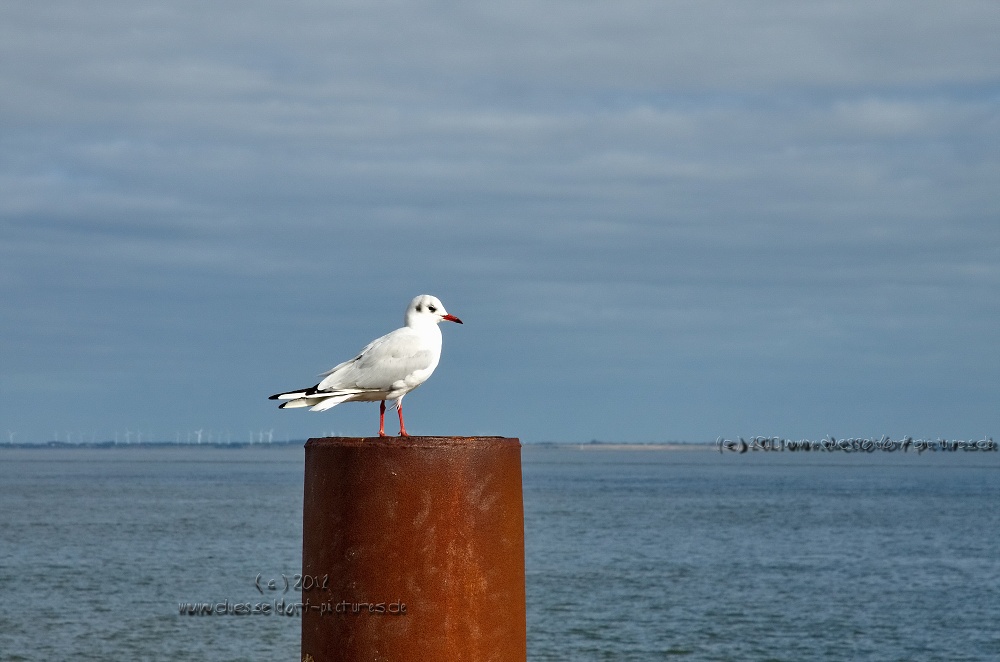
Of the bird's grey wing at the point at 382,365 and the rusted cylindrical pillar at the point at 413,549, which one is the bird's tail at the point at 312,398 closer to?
the bird's grey wing at the point at 382,365

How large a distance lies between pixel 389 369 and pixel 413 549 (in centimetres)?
232

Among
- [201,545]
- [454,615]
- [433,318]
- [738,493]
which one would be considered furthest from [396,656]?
[738,493]

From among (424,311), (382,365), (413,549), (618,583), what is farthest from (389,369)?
(618,583)

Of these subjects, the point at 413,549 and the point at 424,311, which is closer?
the point at 413,549

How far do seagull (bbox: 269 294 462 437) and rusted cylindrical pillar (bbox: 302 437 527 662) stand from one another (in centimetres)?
196

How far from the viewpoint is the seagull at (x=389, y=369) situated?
21.9 feet

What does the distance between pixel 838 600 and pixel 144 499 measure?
Answer: 73.9m

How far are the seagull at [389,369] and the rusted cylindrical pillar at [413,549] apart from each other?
1962mm

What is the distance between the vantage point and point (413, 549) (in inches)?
177

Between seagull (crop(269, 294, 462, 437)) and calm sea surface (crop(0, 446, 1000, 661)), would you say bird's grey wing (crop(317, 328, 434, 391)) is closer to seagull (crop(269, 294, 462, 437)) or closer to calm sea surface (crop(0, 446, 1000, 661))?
seagull (crop(269, 294, 462, 437))

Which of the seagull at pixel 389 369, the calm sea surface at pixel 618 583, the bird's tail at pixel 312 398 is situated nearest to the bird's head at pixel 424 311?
the seagull at pixel 389 369

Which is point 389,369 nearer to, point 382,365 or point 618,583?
point 382,365

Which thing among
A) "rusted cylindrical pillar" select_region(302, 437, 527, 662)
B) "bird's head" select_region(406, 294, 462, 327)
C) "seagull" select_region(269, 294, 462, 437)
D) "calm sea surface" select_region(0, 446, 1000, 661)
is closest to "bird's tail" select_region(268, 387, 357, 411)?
"seagull" select_region(269, 294, 462, 437)

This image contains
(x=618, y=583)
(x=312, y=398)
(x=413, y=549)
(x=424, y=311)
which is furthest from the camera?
(x=618, y=583)
